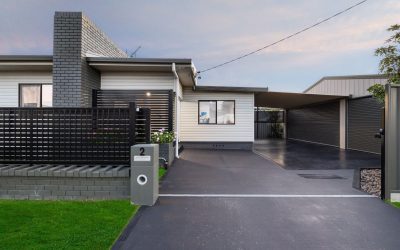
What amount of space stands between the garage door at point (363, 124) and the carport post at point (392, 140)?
9.39m

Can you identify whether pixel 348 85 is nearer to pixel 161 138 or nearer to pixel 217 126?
pixel 217 126

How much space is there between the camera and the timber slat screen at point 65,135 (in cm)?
551

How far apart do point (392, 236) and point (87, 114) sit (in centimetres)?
538

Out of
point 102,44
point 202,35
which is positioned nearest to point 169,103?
point 102,44

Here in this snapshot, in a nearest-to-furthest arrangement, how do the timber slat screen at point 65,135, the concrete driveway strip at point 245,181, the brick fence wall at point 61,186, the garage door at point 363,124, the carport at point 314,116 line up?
the brick fence wall at point 61,186 < the timber slat screen at point 65,135 < the concrete driveway strip at point 245,181 < the garage door at point 363,124 < the carport at point 314,116

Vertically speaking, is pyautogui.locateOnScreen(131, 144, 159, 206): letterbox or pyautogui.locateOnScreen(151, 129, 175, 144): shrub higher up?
pyautogui.locateOnScreen(151, 129, 175, 144): shrub

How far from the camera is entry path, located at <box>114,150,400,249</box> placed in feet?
11.3

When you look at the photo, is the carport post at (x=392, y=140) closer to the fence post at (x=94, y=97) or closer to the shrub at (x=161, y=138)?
the shrub at (x=161, y=138)

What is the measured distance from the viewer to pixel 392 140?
5.21m

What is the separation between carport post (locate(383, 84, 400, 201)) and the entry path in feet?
1.39

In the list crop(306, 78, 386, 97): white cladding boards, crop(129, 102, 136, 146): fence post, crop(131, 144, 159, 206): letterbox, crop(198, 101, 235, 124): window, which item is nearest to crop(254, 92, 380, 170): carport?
crop(306, 78, 386, 97): white cladding boards

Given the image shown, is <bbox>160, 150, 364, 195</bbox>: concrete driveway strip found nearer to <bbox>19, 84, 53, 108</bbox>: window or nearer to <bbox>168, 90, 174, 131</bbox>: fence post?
<bbox>168, 90, 174, 131</bbox>: fence post

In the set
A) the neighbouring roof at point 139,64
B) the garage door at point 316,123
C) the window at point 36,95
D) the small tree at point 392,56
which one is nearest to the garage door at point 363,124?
the garage door at point 316,123

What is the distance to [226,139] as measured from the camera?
14.9m
